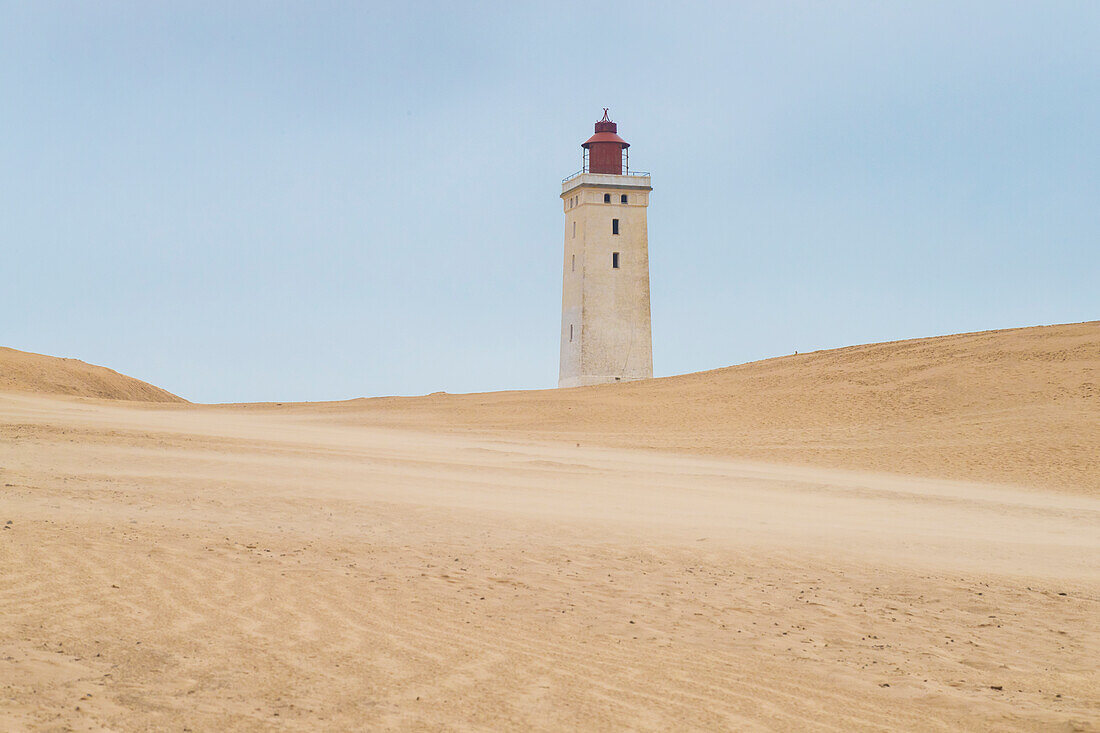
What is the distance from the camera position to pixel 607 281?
49.2 meters

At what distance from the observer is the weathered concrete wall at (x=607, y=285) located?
1924 inches

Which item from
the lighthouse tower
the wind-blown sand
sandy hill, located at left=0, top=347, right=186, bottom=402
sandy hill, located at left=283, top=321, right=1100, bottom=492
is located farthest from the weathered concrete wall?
the wind-blown sand

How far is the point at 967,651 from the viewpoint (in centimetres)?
839

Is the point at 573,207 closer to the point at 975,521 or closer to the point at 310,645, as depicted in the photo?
the point at 975,521

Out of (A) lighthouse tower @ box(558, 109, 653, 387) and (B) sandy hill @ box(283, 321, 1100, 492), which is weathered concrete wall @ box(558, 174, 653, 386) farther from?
(B) sandy hill @ box(283, 321, 1100, 492)

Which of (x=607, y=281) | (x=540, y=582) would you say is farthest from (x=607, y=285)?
(x=540, y=582)

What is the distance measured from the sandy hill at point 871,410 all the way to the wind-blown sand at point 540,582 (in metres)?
0.23

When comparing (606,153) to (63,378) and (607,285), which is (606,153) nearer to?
(607,285)

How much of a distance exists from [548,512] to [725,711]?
8862mm

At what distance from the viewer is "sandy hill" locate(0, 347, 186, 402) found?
37.2m

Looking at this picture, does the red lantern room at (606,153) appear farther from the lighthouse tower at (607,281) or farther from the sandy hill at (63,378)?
the sandy hill at (63,378)

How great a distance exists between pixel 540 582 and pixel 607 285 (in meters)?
39.3

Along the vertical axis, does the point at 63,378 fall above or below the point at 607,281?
below

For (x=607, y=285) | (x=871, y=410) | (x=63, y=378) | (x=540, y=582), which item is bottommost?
(x=540, y=582)
